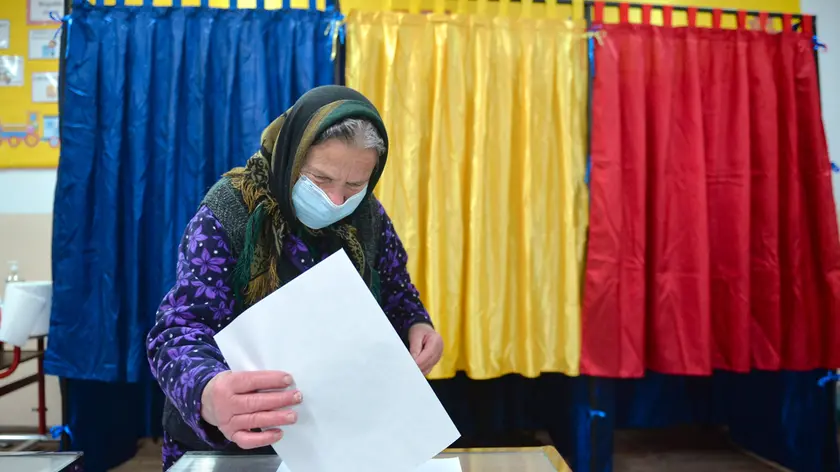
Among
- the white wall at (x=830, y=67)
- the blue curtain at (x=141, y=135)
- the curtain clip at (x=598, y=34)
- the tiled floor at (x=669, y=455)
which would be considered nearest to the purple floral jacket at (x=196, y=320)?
the blue curtain at (x=141, y=135)

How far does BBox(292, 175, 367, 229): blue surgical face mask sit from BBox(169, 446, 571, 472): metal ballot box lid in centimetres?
35

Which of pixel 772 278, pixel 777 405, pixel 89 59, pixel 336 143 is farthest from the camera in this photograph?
pixel 777 405

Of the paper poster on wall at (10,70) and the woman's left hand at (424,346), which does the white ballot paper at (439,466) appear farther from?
the paper poster on wall at (10,70)

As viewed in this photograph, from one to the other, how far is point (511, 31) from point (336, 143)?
51.0 inches

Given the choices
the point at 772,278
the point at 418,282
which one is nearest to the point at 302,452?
the point at 418,282

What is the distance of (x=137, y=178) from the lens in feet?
5.60

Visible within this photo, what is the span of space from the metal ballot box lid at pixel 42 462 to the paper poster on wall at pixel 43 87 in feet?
7.04

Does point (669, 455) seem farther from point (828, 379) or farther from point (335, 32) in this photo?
point (335, 32)

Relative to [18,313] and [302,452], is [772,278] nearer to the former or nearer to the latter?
[302,452]

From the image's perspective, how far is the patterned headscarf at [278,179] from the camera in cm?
72

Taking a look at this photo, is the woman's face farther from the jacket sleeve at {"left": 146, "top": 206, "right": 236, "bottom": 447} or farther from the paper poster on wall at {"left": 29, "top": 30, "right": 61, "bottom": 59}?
the paper poster on wall at {"left": 29, "top": 30, "right": 61, "bottom": 59}

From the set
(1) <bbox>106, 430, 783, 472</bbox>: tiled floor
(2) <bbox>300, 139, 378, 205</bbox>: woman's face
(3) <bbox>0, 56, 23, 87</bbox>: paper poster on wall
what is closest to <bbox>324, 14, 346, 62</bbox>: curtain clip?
(2) <bbox>300, 139, 378, 205</bbox>: woman's face

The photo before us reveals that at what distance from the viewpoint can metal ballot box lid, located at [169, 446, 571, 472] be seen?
2.35 ft

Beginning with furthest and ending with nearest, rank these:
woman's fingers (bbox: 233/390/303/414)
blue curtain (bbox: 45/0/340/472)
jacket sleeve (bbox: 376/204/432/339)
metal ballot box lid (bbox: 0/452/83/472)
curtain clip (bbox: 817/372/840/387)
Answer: curtain clip (bbox: 817/372/840/387) < blue curtain (bbox: 45/0/340/472) < jacket sleeve (bbox: 376/204/432/339) < metal ballot box lid (bbox: 0/452/83/472) < woman's fingers (bbox: 233/390/303/414)
